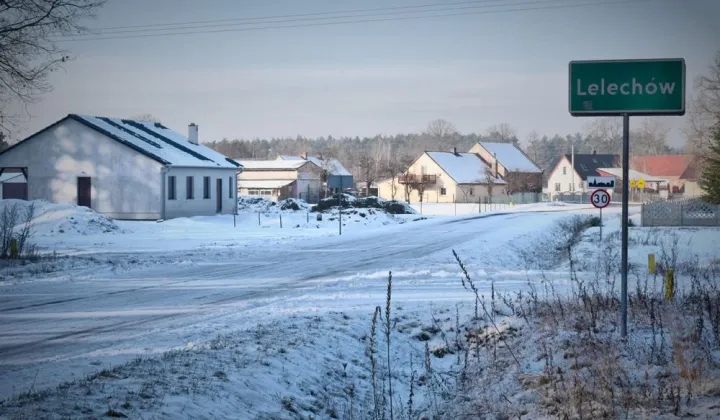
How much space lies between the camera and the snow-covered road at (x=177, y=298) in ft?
30.2

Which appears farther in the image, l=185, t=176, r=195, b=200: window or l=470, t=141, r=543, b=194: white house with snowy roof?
l=470, t=141, r=543, b=194: white house with snowy roof

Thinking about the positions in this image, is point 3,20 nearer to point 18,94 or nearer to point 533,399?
point 18,94

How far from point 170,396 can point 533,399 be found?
3.75 metres

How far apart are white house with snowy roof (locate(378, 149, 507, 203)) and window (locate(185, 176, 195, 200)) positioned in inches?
1992

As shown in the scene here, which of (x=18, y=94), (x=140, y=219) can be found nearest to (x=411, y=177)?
(x=140, y=219)

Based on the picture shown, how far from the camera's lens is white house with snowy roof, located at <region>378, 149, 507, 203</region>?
3708 inches

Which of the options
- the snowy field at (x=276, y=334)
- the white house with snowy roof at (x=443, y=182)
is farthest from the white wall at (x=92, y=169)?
the white house with snowy roof at (x=443, y=182)

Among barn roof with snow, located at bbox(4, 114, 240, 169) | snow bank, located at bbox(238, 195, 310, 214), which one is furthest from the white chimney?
snow bank, located at bbox(238, 195, 310, 214)

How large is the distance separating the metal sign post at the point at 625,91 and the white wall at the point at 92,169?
112 feet

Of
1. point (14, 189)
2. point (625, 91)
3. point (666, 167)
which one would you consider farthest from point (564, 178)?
point (625, 91)

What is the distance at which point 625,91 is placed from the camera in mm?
9078

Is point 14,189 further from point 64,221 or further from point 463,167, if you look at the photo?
point 463,167

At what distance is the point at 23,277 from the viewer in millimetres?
17359

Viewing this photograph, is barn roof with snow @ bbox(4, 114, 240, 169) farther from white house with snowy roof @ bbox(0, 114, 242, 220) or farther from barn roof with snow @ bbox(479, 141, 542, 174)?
barn roof with snow @ bbox(479, 141, 542, 174)
